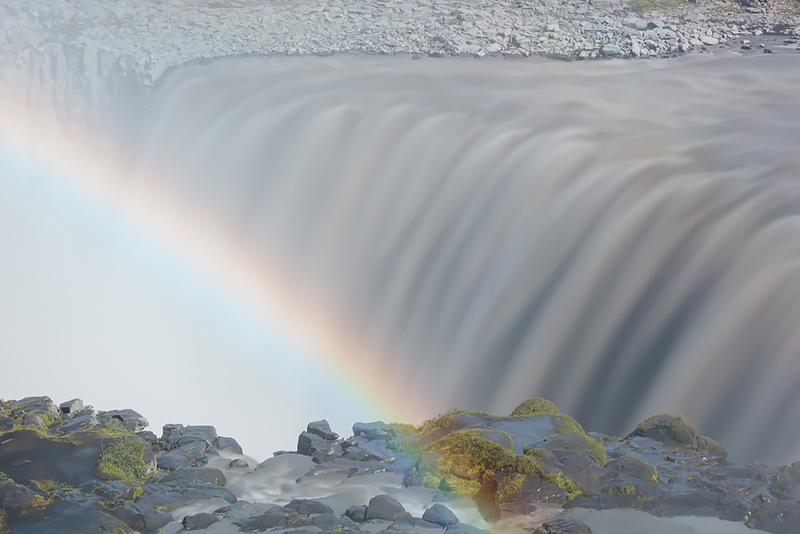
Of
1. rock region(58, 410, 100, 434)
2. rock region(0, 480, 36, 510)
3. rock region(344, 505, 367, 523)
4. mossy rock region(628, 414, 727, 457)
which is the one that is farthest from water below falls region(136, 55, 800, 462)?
rock region(0, 480, 36, 510)

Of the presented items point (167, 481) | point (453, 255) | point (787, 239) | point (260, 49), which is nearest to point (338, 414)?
point (453, 255)

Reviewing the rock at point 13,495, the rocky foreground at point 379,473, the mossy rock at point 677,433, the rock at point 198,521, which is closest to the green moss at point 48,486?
the rocky foreground at point 379,473

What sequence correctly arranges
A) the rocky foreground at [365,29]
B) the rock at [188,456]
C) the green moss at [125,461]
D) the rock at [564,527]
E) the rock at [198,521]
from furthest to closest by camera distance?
the rocky foreground at [365,29] < the rock at [188,456] < the green moss at [125,461] < the rock at [198,521] < the rock at [564,527]

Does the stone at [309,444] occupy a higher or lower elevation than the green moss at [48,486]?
lower

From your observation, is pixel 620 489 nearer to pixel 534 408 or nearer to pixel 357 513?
pixel 534 408

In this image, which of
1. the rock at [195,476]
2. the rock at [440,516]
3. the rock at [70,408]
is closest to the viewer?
the rock at [440,516]

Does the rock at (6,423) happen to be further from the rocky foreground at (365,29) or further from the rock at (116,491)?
the rocky foreground at (365,29)

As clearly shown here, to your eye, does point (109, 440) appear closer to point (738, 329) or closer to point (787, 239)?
point (738, 329)
